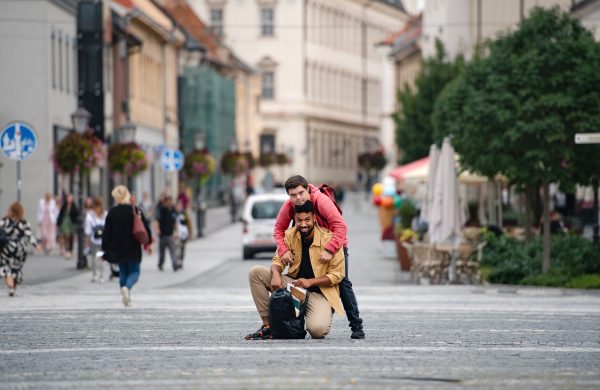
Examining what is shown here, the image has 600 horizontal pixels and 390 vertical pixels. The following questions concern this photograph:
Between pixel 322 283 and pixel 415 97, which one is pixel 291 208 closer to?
pixel 322 283

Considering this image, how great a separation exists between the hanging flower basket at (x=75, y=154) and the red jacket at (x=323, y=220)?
50.9 ft


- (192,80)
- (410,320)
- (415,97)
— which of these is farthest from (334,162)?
(410,320)

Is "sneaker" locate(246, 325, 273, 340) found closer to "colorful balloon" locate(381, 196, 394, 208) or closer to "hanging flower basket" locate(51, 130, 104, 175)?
"hanging flower basket" locate(51, 130, 104, 175)

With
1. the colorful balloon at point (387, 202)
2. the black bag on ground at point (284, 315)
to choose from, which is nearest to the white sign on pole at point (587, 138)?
the black bag on ground at point (284, 315)

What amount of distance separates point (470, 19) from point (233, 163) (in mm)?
13991


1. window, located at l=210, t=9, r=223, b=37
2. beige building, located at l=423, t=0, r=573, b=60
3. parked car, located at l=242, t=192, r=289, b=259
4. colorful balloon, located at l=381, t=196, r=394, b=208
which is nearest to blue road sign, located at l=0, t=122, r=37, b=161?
parked car, located at l=242, t=192, r=289, b=259

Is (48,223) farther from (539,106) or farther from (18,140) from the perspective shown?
(539,106)

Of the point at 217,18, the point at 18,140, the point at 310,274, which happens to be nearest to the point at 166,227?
the point at 18,140

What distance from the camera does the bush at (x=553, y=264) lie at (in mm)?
18797

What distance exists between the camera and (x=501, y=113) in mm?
18672

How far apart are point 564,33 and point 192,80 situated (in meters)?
43.3

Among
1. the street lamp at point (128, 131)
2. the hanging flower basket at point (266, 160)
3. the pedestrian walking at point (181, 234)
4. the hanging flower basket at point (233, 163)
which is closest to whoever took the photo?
the pedestrian walking at point (181, 234)

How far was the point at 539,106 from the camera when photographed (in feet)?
61.1

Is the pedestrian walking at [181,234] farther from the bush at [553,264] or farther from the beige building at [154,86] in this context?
the beige building at [154,86]
